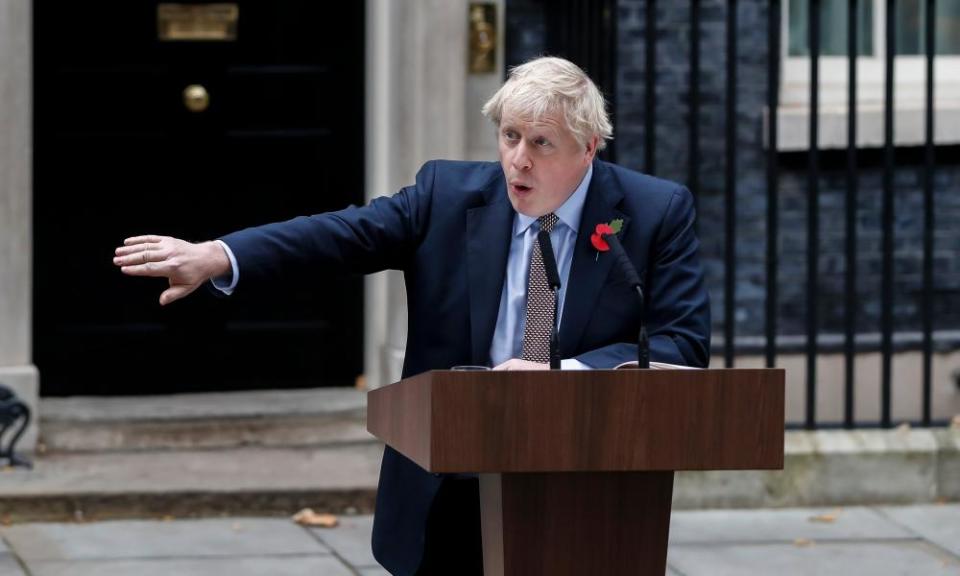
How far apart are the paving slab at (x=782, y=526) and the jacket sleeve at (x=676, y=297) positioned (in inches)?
125

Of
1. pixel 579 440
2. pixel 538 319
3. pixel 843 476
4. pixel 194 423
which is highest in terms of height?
pixel 538 319

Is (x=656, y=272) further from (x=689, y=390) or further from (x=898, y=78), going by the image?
(x=898, y=78)

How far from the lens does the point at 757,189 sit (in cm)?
861

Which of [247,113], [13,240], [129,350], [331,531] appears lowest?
[331,531]

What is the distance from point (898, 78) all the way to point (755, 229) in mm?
1070

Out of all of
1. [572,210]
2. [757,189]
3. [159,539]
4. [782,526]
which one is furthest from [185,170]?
[572,210]

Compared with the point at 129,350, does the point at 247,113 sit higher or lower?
higher

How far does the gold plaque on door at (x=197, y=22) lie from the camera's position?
8180 millimetres

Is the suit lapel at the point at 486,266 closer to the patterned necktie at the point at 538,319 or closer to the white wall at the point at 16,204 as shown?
the patterned necktie at the point at 538,319

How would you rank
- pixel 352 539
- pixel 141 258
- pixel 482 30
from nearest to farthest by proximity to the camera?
pixel 141 258
pixel 352 539
pixel 482 30

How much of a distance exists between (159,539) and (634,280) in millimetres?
3721

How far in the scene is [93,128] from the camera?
26.8 ft

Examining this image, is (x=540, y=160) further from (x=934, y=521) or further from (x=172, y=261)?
(x=934, y=521)

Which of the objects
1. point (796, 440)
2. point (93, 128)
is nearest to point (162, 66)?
point (93, 128)
